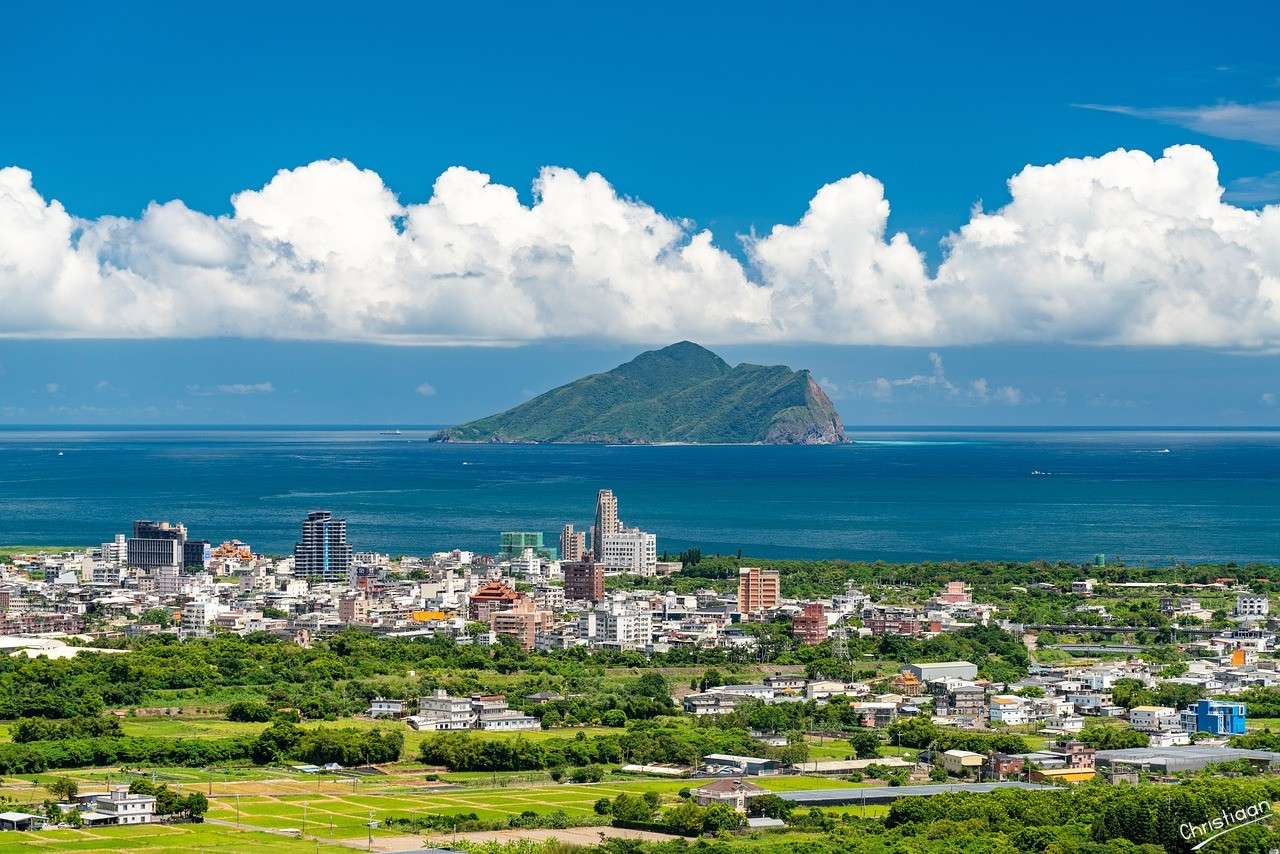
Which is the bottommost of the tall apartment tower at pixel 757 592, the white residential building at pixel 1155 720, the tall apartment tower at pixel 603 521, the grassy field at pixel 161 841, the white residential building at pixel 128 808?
the grassy field at pixel 161 841

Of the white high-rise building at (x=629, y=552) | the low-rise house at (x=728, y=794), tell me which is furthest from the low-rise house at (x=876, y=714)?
the white high-rise building at (x=629, y=552)

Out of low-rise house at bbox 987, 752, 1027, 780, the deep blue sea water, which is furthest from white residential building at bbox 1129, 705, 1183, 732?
the deep blue sea water

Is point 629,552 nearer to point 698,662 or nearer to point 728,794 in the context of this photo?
point 698,662

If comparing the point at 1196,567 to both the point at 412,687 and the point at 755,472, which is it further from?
the point at 755,472

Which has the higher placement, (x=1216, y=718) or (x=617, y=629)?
(x=617, y=629)

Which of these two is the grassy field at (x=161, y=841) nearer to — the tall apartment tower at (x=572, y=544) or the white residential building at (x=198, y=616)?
the white residential building at (x=198, y=616)

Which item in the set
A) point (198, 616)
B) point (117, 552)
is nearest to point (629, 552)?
point (117, 552)

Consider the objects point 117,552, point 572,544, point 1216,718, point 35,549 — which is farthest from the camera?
point 572,544
